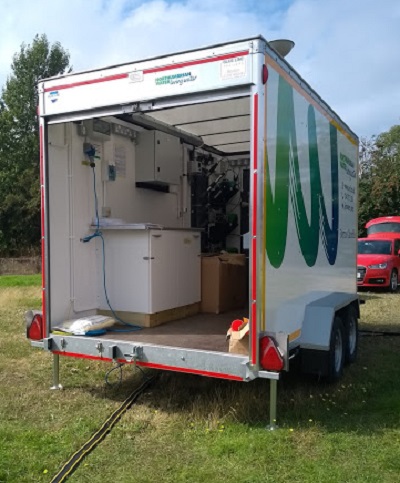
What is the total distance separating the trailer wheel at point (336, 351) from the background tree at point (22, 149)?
30815 millimetres

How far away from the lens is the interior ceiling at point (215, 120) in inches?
239

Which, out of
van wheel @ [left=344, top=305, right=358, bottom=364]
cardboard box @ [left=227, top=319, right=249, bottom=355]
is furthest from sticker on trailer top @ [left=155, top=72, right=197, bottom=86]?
van wheel @ [left=344, top=305, right=358, bottom=364]

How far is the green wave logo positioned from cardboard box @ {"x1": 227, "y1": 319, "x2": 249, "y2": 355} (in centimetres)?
60

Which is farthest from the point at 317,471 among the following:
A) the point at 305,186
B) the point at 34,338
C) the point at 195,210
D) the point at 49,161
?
the point at 195,210

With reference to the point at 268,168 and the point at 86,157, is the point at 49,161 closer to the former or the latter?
the point at 86,157

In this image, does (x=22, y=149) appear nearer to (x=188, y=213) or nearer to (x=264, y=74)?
(x=188, y=213)

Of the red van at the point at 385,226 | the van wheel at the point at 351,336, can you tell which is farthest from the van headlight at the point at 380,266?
the van wheel at the point at 351,336

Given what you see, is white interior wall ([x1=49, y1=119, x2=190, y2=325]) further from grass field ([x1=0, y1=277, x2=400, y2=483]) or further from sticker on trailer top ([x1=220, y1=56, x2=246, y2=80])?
sticker on trailer top ([x1=220, y1=56, x2=246, y2=80])

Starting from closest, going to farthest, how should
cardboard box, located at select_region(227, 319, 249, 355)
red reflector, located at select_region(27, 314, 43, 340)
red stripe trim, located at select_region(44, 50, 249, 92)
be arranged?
red stripe trim, located at select_region(44, 50, 249, 92) < cardboard box, located at select_region(227, 319, 249, 355) < red reflector, located at select_region(27, 314, 43, 340)

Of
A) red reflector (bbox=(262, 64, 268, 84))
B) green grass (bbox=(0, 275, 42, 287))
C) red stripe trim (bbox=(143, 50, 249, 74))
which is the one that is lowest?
green grass (bbox=(0, 275, 42, 287))

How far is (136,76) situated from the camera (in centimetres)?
429

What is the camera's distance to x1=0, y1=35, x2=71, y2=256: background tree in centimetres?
3425

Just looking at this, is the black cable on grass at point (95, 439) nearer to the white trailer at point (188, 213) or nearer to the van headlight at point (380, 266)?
the white trailer at point (188, 213)

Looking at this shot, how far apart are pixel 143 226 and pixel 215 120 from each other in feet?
6.70
